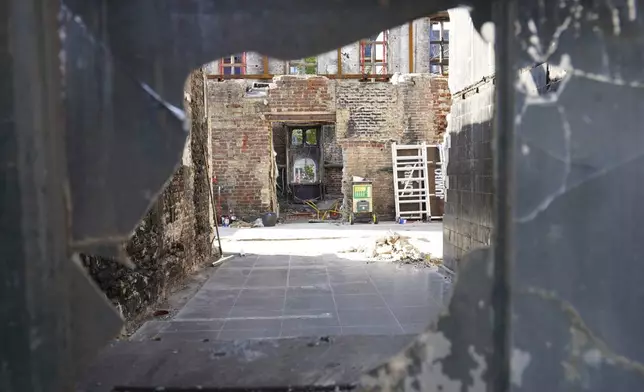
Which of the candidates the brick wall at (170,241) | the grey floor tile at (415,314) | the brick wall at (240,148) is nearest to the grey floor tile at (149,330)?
the brick wall at (170,241)

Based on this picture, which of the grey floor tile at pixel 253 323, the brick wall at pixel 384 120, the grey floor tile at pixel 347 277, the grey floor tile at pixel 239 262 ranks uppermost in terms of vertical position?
the brick wall at pixel 384 120

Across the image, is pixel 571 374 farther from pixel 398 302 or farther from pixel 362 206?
pixel 362 206

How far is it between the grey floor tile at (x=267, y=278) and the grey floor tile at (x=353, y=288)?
0.64m

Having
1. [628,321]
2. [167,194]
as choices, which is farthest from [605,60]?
[167,194]

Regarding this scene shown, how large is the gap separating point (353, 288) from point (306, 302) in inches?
29.8

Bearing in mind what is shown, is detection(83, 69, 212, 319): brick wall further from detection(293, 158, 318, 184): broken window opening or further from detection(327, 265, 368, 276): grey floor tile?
detection(293, 158, 318, 184): broken window opening

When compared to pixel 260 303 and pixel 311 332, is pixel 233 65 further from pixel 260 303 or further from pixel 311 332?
pixel 311 332

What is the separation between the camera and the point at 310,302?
4.50 m

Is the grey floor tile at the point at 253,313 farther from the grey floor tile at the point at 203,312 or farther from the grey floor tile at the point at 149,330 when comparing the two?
the grey floor tile at the point at 149,330

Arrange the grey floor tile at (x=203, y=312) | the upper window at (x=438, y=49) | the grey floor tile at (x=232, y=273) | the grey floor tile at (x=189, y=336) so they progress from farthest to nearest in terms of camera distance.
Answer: the upper window at (x=438, y=49) < the grey floor tile at (x=232, y=273) < the grey floor tile at (x=203, y=312) < the grey floor tile at (x=189, y=336)

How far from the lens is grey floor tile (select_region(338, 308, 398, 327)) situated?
3.79 metres

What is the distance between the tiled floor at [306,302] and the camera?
3.66 meters

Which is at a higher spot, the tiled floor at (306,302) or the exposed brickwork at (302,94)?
the exposed brickwork at (302,94)

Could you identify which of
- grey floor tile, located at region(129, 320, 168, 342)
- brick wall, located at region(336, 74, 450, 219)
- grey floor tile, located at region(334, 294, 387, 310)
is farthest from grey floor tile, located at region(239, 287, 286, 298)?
brick wall, located at region(336, 74, 450, 219)
